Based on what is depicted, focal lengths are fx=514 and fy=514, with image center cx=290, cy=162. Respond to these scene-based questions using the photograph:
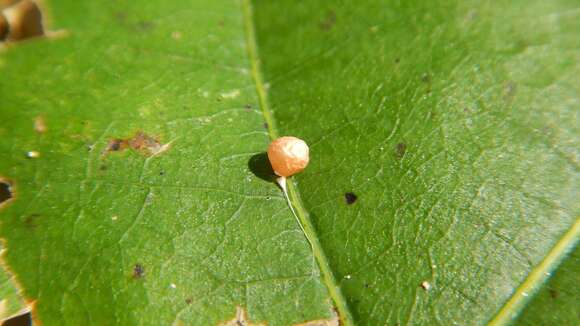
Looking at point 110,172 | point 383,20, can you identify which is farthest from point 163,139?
point 383,20

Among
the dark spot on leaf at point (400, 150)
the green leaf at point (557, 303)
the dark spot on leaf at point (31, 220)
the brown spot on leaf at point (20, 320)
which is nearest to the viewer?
the green leaf at point (557, 303)

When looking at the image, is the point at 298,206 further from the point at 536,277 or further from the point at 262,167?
the point at 536,277

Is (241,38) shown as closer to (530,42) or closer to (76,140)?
(76,140)

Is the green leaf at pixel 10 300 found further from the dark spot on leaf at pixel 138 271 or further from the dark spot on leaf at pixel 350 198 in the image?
the dark spot on leaf at pixel 350 198

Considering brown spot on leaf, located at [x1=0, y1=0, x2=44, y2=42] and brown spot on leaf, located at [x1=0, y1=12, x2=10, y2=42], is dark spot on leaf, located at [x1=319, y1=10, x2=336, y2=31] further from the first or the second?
brown spot on leaf, located at [x1=0, y1=12, x2=10, y2=42]

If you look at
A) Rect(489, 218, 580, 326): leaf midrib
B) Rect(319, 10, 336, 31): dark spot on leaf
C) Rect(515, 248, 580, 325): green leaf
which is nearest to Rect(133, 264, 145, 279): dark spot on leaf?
Rect(489, 218, 580, 326): leaf midrib

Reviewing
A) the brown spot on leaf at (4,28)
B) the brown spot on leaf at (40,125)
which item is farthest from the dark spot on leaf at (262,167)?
the brown spot on leaf at (4,28)

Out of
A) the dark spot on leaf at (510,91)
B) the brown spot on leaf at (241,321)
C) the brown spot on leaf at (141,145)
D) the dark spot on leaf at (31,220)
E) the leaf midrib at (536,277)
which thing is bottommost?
the leaf midrib at (536,277)
